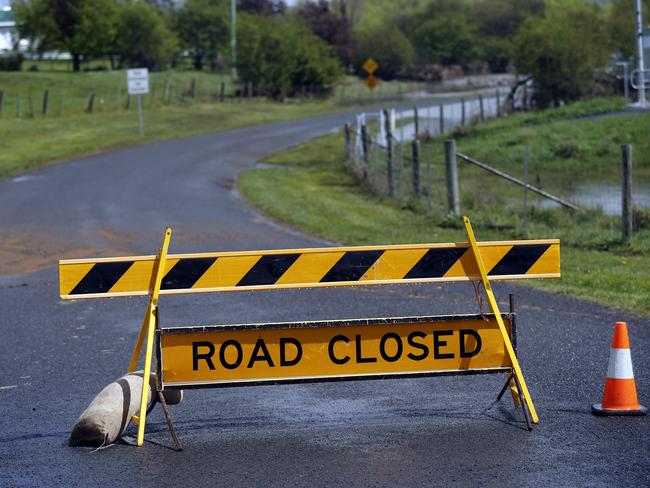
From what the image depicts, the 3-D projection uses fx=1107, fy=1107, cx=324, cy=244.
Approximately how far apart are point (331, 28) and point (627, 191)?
3347 inches

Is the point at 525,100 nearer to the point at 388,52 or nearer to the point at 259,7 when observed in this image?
the point at 388,52

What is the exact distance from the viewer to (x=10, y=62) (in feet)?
236

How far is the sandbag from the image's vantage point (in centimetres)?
675

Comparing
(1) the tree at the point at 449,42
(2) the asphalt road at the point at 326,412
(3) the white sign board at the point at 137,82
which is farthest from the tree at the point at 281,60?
(2) the asphalt road at the point at 326,412

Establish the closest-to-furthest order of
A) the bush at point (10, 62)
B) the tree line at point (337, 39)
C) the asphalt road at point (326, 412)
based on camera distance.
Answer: the asphalt road at point (326, 412) < the tree line at point (337, 39) < the bush at point (10, 62)

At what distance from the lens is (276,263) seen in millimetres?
7086

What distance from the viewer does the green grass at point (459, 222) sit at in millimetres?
13266

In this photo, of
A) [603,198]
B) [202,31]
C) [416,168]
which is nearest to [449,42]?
[202,31]

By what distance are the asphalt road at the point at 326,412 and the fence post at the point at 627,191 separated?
345 cm

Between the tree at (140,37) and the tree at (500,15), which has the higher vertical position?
the tree at (500,15)

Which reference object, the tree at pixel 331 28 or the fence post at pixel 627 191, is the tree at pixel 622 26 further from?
the tree at pixel 331 28

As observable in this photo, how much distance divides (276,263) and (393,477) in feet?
5.51

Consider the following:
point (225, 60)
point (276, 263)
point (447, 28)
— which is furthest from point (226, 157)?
point (447, 28)

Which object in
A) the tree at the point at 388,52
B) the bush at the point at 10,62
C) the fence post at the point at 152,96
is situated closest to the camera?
the fence post at the point at 152,96
